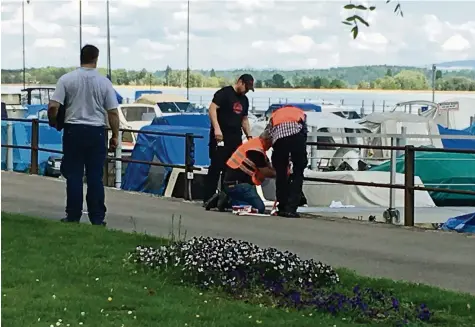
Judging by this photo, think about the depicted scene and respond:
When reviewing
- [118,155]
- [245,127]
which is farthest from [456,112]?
[245,127]

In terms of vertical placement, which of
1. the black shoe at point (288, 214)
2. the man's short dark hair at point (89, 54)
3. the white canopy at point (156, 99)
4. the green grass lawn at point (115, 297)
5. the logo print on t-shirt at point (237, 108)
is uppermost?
the man's short dark hair at point (89, 54)

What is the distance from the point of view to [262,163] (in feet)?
41.5

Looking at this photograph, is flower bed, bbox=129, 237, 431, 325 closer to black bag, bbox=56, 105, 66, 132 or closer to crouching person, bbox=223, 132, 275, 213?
black bag, bbox=56, 105, 66, 132

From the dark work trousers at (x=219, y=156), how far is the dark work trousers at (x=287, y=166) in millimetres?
692

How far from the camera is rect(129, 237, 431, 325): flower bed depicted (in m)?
6.85

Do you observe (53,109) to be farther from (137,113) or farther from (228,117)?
(137,113)

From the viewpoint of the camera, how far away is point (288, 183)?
490 inches

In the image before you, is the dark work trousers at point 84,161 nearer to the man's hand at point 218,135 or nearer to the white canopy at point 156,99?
the man's hand at point 218,135

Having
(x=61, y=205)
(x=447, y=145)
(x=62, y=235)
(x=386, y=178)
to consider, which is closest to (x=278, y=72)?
(x=62, y=235)

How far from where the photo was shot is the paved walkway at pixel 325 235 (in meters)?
9.06

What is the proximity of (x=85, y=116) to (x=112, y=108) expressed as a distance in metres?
0.29

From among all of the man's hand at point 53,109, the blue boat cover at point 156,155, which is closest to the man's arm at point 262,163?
the man's hand at point 53,109

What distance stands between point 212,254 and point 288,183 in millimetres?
4698

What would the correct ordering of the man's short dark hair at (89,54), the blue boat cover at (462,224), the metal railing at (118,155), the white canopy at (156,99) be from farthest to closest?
the white canopy at (156,99), the metal railing at (118,155), the blue boat cover at (462,224), the man's short dark hair at (89,54)
